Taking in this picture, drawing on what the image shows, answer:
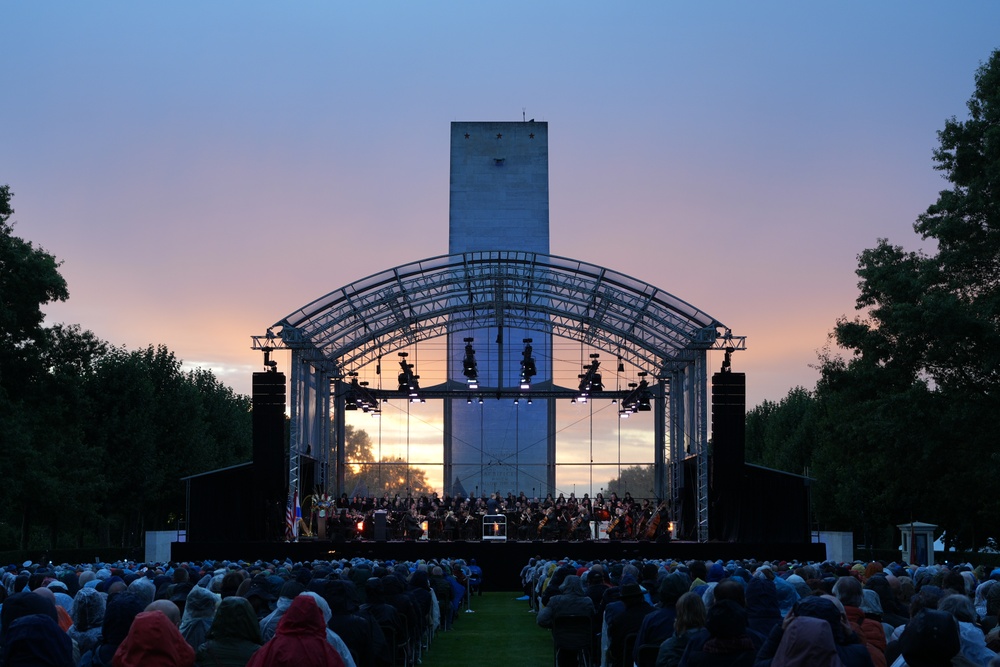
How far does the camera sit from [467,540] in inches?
1288

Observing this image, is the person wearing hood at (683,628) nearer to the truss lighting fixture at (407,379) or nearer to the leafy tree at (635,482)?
the truss lighting fixture at (407,379)

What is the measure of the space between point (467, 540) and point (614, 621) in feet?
72.6

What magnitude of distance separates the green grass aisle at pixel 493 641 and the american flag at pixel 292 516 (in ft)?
26.9

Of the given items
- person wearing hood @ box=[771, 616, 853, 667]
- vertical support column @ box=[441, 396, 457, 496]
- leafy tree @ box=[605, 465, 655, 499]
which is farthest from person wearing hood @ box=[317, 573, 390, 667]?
leafy tree @ box=[605, 465, 655, 499]

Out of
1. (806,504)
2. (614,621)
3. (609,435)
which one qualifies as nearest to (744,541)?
(806,504)

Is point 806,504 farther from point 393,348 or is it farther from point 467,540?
point 393,348

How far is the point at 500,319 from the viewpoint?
37.3m

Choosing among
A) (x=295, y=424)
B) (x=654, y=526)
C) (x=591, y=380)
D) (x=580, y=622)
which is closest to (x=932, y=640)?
(x=580, y=622)

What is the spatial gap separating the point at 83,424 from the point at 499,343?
16431 millimetres

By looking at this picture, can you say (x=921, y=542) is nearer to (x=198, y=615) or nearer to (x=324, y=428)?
(x=324, y=428)

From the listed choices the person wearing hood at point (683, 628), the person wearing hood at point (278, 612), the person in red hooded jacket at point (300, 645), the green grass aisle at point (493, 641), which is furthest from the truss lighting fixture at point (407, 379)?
the person in red hooded jacket at point (300, 645)

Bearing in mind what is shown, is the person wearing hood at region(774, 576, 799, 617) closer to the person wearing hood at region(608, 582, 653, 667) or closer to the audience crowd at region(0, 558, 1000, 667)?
the audience crowd at region(0, 558, 1000, 667)

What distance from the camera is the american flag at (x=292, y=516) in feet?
105

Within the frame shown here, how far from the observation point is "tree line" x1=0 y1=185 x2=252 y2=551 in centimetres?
3722
